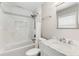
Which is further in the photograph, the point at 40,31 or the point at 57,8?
the point at 40,31

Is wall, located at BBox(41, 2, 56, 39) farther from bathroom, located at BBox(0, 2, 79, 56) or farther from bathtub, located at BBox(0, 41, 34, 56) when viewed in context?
bathtub, located at BBox(0, 41, 34, 56)

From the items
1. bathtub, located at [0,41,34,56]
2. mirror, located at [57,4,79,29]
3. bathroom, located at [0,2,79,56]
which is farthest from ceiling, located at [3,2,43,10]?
bathtub, located at [0,41,34,56]

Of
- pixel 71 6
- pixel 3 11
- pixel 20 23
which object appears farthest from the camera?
pixel 20 23

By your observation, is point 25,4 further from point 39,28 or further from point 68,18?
point 68,18

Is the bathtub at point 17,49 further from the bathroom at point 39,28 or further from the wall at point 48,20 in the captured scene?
the wall at point 48,20

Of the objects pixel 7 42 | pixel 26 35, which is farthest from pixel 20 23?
pixel 7 42

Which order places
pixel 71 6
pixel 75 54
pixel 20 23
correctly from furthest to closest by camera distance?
pixel 20 23, pixel 71 6, pixel 75 54

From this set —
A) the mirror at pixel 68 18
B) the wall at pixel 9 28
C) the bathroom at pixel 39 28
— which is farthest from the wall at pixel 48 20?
the wall at pixel 9 28

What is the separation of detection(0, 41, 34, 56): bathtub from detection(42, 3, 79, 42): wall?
28.8 inches

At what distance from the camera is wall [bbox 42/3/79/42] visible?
119cm

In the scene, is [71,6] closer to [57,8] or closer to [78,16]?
[78,16]

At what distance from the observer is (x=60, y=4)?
4.77 feet

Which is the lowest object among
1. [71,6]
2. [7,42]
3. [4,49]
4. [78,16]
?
[4,49]

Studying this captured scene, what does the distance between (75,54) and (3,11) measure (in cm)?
185
